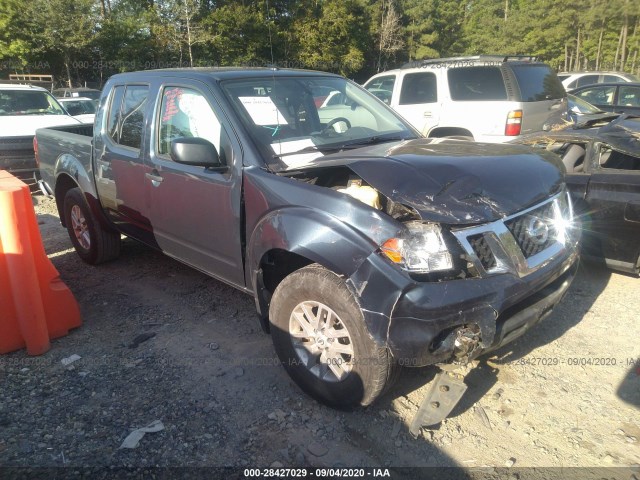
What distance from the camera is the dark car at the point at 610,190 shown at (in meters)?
4.16

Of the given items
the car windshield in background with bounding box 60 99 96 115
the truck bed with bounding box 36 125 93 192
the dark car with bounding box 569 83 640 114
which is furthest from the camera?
the car windshield in background with bounding box 60 99 96 115

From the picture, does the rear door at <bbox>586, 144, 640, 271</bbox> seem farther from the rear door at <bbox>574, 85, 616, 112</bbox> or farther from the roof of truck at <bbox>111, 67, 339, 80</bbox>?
the rear door at <bbox>574, 85, 616, 112</bbox>

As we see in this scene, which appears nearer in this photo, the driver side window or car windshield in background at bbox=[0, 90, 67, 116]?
the driver side window

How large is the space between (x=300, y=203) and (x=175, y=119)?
1.57 meters

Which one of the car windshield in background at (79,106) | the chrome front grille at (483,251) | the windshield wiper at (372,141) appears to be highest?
the car windshield in background at (79,106)

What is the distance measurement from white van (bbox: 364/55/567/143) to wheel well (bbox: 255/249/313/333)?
179 inches

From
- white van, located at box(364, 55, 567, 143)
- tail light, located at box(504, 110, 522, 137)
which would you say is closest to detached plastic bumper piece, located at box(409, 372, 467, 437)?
white van, located at box(364, 55, 567, 143)

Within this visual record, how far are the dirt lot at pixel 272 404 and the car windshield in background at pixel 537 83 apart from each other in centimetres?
410

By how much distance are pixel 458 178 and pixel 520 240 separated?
0.49 m

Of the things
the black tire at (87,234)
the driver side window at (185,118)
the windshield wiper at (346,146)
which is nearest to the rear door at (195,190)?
the driver side window at (185,118)

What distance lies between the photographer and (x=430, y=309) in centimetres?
233

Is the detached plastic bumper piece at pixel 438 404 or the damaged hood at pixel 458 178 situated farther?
the detached plastic bumper piece at pixel 438 404

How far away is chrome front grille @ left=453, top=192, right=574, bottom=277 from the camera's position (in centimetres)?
250

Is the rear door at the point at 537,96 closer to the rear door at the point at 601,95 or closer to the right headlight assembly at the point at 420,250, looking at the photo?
the rear door at the point at 601,95
